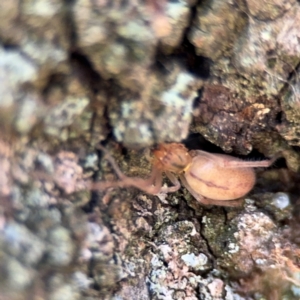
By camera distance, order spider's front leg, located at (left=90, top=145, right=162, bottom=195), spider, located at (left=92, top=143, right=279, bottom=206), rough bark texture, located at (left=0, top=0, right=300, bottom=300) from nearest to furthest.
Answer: rough bark texture, located at (left=0, top=0, right=300, bottom=300)
spider's front leg, located at (left=90, top=145, right=162, bottom=195)
spider, located at (left=92, top=143, right=279, bottom=206)

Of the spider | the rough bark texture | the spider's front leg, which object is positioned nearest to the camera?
the rough bark texture

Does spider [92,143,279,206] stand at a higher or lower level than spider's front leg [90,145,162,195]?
lower

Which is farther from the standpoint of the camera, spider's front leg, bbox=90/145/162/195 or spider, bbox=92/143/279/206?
spider, bbox=92/143/279/206

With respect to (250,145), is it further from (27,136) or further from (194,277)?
(27,136)

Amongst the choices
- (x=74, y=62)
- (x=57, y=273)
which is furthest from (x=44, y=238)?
(x=74, y=62)

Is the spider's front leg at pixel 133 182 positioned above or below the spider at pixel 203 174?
above
